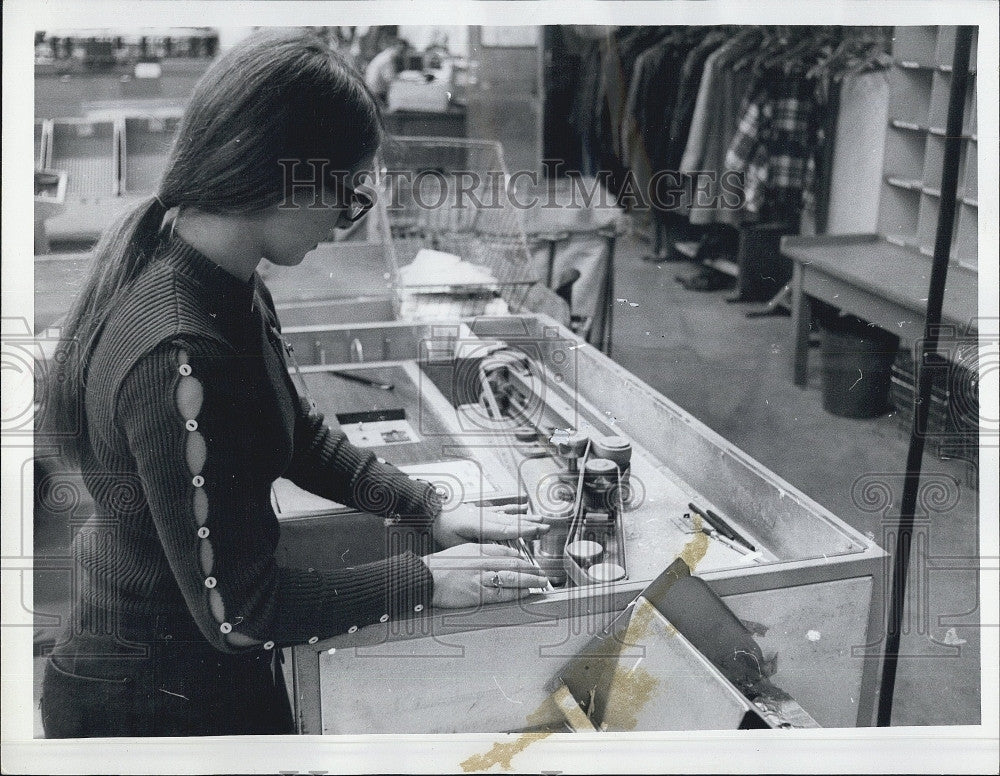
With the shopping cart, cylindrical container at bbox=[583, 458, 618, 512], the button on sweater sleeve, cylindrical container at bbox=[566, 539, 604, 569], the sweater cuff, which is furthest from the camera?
the shopping cart

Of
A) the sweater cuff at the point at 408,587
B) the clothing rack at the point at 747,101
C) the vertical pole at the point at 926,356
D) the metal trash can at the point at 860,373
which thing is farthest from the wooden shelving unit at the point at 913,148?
the sweater cuff at the point at 408,587

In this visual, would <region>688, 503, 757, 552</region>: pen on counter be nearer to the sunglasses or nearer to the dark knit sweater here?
the dark knit sweater

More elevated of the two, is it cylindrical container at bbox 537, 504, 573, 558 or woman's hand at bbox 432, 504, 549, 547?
woman's hand at bbox 432, 504, 549, 547

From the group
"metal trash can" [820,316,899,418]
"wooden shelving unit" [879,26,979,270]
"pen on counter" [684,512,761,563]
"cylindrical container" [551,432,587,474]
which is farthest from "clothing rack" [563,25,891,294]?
"pen on counter" [684,512,761,563]

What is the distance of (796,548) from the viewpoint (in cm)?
128

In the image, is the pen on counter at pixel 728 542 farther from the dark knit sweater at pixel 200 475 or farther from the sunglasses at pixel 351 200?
the sunglasses at pixel 351 200

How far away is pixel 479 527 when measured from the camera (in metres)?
1.30

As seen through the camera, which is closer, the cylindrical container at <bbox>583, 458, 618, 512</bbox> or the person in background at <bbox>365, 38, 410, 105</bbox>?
the cylindrical container at <bbox>583, 458, 618, 512</bbox>

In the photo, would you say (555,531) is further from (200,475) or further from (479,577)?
(200,475)

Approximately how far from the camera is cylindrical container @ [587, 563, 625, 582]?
4.03 ft

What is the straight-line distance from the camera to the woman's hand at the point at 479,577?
1.16m

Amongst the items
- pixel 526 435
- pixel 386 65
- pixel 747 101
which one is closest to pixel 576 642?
pixel 526 435

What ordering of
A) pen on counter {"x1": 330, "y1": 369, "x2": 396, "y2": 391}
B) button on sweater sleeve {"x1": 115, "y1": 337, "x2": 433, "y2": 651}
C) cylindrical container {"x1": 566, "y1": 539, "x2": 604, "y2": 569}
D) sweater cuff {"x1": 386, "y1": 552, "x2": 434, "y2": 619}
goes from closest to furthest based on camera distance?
Result: button on sweater sleeve {"x1": 115, "y1": 337, "x2": 433, "y2": 651} → sweater cuff {"x1": 386, "y1": 552, "x2": 434, "y2": 619} → cylindrical container {"x1": 566, "y1": 539, "x2": 604, "y2": 569} → pen on counter {"x1": 330, "y1": 369, "x2": 396, "y2": 391}

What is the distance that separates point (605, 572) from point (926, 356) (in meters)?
0.59
